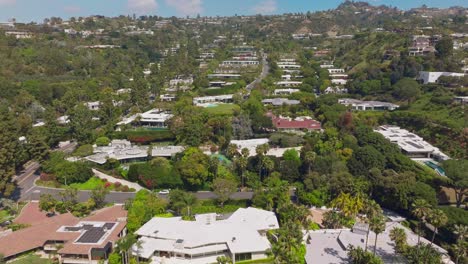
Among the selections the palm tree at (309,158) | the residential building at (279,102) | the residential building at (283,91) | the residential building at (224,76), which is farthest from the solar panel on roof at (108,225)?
the residential building at (224,76)

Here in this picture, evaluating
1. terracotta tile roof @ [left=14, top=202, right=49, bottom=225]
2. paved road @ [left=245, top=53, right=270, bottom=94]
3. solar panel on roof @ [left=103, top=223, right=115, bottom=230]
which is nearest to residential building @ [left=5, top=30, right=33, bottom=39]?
paved road @ [left=245, top=53, right=270, bottom=94]

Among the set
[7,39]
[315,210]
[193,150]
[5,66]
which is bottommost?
[315,210]

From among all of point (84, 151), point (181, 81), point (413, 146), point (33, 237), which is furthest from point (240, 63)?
point (33, 237)

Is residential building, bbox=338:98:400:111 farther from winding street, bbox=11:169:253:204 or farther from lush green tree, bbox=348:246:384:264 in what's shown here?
lush green tree, bbox=348:246:384:264

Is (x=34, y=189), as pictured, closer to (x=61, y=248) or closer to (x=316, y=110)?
(x=61, y=248)

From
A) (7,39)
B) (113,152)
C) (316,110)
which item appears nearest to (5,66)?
(7,39)

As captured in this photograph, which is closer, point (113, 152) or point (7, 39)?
point (113, 152)

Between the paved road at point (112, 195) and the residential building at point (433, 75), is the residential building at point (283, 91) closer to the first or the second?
the residential building at point (433, 75)
